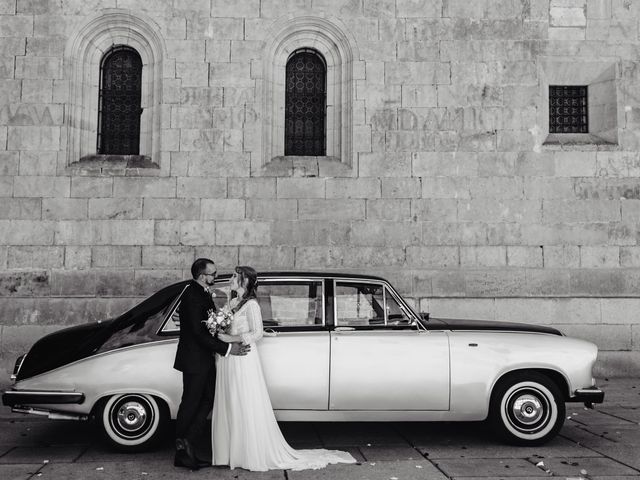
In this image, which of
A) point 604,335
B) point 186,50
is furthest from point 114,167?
point 604,335

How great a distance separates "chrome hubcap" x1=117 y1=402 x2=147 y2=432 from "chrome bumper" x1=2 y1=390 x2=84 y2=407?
0.39 m

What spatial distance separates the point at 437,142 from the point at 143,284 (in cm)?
547

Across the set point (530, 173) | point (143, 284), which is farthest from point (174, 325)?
point (530, 173)

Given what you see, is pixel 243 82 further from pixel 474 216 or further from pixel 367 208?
pixel 474 216

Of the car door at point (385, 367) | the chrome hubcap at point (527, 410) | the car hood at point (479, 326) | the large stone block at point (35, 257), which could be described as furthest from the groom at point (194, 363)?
the large stone block at point (35, 257)

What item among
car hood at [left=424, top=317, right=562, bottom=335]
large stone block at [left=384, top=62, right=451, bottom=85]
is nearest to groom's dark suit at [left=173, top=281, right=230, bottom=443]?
car hood at [left=424, top=317, right=562, bottom=335]

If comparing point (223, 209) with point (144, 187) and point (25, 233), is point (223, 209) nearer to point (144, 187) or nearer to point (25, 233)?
point (144, 187)

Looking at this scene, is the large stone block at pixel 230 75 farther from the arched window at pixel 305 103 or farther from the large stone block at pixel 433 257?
the large stone block at pixel 433 257

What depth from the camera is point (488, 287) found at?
9.72m

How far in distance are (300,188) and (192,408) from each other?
5413mm

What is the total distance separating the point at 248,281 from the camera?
515 cm

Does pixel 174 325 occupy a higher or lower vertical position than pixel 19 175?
lower

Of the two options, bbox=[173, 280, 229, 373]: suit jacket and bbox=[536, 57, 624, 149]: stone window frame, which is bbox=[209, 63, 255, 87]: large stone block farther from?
bbox=[173, 280, 229, 373]: suit jacket

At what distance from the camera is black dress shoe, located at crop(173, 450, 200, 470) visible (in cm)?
493
